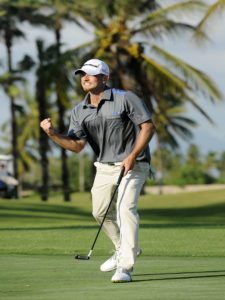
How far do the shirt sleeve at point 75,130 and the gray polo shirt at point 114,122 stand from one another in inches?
2.7

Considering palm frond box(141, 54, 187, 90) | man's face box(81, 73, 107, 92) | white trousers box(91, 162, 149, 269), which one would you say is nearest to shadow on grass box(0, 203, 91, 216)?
palm frond box(141, 54, 187, 90)

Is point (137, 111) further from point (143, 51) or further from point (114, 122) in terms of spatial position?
point (143, 51)

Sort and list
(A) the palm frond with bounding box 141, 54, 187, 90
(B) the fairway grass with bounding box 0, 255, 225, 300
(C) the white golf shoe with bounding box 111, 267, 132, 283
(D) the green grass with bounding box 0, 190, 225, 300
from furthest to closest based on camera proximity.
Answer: (A) the palm frond with bounding box 141, 54, 187, 90, (C) the white golf shoe with bounding box 111, 267, 132, 283, (D) the green grass with bounding box 0, 190, 225, 300, (B) the fairway grass with bounding box 0, 255, 225, 300

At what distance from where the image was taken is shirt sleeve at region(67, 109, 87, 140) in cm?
1127

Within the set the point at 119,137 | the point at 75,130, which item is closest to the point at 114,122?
the point at 119,137

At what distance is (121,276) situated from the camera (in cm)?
1052

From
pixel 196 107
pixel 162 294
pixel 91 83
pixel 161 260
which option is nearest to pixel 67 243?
pixel 161 260

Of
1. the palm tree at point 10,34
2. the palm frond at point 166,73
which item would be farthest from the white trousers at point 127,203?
the palm tree at point 10,34

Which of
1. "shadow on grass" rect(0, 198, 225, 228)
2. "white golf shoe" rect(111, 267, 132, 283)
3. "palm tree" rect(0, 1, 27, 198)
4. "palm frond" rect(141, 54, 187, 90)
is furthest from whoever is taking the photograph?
"palm tree" rect(0, 1, 27, 198)

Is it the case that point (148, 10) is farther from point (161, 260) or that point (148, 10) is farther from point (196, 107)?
point (161, 260)

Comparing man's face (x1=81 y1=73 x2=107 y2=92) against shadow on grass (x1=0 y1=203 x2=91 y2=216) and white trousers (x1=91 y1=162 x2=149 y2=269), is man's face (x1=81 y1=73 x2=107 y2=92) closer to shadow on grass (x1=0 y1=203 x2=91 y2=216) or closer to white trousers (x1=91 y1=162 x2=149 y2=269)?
white trousers (x1=91 y1=162 x2=149 y2=269)

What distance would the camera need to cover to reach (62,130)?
61312 millimetres

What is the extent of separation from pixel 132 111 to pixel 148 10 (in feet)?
130

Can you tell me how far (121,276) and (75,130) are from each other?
1641mm
